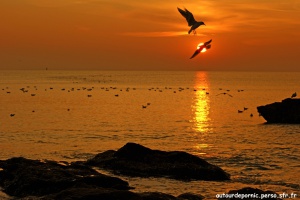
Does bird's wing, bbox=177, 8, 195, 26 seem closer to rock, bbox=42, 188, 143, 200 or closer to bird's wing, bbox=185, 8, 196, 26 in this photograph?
bird's wing, bbox=185, 8, 196, 26

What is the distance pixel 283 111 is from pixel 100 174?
44.3 metres

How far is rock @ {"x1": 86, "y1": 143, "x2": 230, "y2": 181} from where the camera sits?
94.2ft

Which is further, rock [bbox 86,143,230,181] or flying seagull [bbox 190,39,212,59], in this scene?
rock [bbox 86,143,230,181]

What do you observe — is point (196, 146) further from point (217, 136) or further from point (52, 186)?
point (52, 186)

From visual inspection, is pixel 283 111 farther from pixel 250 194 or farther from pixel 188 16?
Result: pixel 188 16

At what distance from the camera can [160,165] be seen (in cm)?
2944

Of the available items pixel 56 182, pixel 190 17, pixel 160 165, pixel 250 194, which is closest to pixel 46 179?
pixel 56 182

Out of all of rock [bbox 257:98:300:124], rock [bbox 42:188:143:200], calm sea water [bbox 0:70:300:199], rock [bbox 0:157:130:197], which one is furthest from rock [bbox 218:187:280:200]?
rock [bbox 257:98:300:124]

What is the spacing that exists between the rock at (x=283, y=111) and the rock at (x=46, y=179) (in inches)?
1661

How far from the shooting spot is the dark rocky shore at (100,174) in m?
20.5

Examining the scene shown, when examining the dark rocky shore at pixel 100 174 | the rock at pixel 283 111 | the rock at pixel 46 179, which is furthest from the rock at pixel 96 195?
the rock at pixel 283 111

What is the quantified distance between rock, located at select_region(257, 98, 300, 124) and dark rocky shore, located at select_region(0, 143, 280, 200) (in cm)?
3674

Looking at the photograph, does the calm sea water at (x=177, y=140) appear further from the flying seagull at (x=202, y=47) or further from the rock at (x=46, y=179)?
the flying seagull at (x=202, y=47)

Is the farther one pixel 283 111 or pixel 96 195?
pixel 283 111
